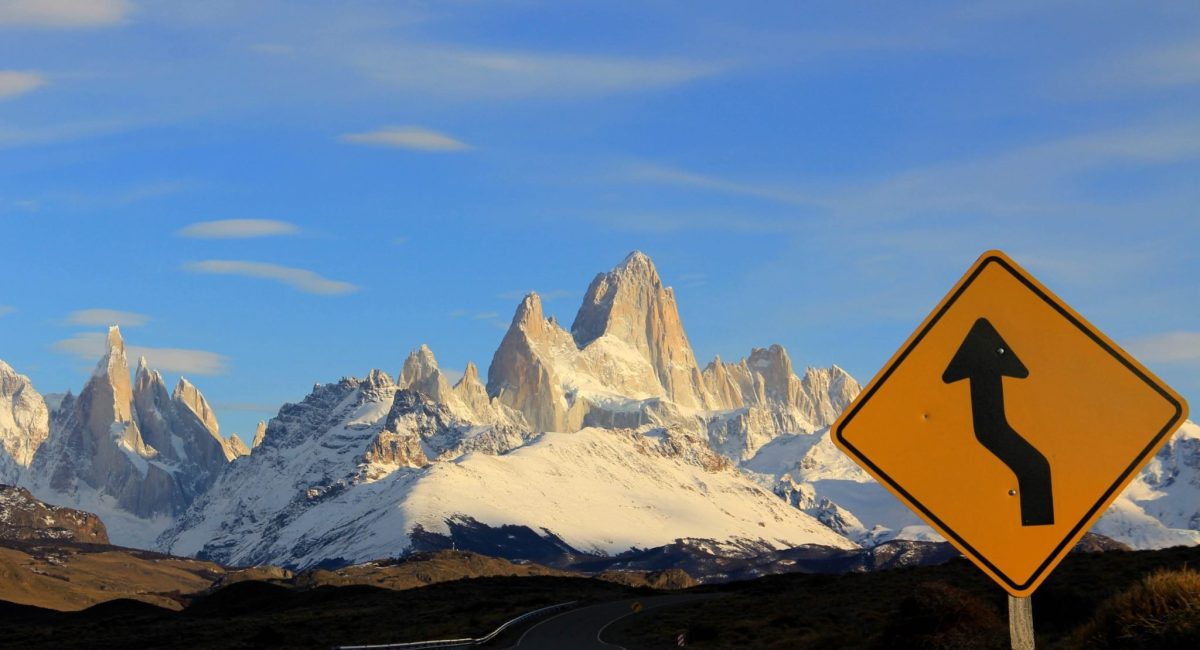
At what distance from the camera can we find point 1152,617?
13195 millimetres

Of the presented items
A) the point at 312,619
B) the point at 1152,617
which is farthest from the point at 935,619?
the point at 312,619

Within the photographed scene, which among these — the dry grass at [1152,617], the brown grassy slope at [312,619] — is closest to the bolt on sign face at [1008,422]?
the dry grass at [1152,617]

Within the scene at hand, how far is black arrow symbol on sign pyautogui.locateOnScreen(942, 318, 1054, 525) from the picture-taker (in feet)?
27.1

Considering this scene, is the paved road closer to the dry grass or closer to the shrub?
the shrub

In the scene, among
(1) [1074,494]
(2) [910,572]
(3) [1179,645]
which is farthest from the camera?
(2) [910,572]

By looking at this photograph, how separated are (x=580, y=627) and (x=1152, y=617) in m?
76.1

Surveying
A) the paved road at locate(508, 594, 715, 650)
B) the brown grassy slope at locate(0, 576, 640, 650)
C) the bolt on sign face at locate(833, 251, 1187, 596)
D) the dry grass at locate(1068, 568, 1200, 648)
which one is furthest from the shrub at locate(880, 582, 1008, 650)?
the bolt on sign face at locate(833, 251, 1187, 596)

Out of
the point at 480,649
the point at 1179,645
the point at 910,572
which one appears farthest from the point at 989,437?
the point at 910,572

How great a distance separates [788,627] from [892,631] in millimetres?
28893

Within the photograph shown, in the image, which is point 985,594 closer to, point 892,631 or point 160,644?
point 892,631

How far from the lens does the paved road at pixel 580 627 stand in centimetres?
7031

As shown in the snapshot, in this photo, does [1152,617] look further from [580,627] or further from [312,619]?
[312,619]

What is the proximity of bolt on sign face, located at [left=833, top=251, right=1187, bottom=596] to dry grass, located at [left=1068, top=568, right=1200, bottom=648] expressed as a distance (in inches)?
208

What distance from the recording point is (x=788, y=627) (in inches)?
2938
